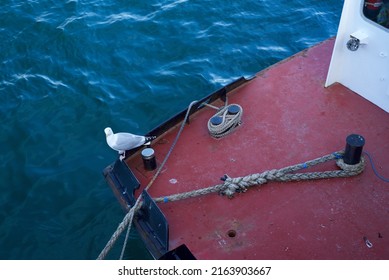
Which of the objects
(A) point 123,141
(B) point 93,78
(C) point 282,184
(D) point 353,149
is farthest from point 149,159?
(B) point 93,78

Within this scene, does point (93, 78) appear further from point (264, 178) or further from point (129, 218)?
point (264, 178)

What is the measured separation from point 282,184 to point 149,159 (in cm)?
168

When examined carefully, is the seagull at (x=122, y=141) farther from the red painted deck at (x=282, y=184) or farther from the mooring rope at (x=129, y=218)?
the mooring rope at (x=129, y=218)

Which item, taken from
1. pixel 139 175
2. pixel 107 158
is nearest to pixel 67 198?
pixel 107 158

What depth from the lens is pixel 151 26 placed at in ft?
32.5

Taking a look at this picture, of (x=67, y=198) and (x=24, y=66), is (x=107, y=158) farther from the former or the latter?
(x=24, y=66)

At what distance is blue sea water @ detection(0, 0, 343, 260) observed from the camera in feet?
21.6

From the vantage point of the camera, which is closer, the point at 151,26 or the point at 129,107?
the point at 129,107

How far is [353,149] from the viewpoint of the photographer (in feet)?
17.7

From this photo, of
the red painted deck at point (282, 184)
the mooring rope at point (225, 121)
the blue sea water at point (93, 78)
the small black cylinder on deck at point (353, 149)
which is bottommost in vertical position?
the blue sea water at point (93, 78)

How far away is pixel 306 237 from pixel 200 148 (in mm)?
1870

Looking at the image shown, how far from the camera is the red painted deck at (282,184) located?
4977 mm

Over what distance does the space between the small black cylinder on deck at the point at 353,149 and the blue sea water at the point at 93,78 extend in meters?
2.97

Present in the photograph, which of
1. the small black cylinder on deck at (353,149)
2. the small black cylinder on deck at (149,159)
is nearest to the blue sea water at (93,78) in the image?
the small black cylinder on deck at (149,159)
